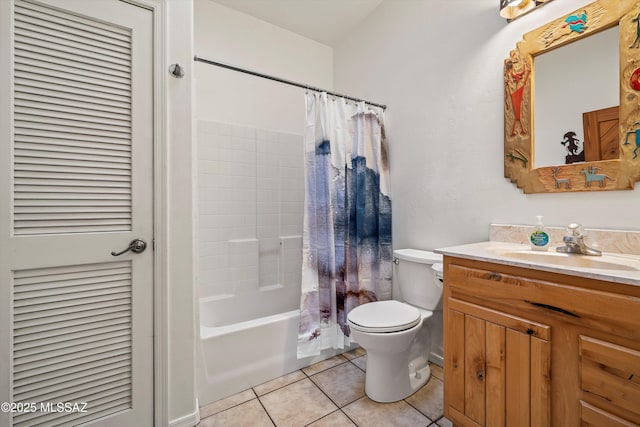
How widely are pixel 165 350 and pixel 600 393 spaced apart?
1651 mm

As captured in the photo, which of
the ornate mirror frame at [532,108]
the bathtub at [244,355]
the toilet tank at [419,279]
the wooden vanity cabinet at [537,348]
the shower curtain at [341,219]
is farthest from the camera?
the shower curtain at [341,219]

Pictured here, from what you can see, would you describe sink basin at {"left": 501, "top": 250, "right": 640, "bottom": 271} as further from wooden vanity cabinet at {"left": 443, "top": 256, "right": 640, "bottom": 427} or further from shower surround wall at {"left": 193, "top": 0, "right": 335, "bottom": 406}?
shower surround wall at {"left": 193, "top": 0, "right": 335, "bottom": 406}

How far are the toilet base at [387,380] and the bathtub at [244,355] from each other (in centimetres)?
50

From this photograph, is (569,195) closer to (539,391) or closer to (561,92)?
(561,92)

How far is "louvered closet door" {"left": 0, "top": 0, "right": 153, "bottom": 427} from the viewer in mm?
1089

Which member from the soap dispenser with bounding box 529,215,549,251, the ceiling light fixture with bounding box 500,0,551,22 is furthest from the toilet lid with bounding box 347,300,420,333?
the ceiling light fixture with bounding box 500,0,551,22

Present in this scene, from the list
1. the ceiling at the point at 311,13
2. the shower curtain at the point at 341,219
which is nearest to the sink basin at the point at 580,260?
the shower curtain at the point at 341,219

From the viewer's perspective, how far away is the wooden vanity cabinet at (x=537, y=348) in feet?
2.77

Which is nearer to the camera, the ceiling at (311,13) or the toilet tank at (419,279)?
the toilet tank at (419,279)

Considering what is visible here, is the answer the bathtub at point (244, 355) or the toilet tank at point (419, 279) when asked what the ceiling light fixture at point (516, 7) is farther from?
the bathtub at point (244, 355)

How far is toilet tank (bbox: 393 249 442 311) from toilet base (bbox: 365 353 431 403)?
1.26ft

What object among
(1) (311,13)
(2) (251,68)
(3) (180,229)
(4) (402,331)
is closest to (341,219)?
(4) (402,331)

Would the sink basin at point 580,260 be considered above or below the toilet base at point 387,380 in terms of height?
above

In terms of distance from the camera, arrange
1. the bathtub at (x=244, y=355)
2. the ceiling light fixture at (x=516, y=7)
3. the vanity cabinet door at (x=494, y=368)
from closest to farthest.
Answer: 1. the vanity cabinet door at (x=494, y=368)
2. the ceiling light fixture at (x=516, y=7)
3. the bathtub at (x=244, y=355)
